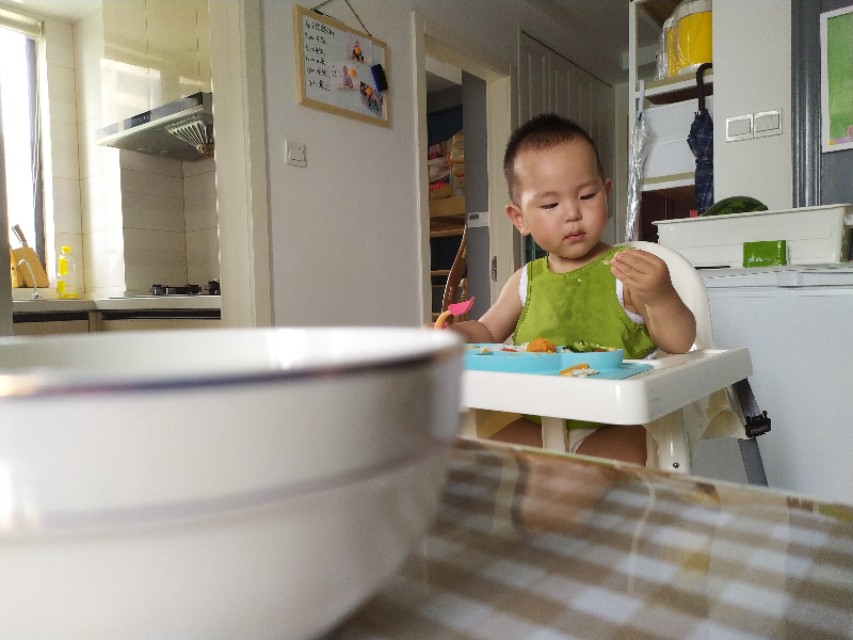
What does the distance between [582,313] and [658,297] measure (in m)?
0.26

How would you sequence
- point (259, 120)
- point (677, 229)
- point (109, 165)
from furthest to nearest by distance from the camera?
point (109, 165), point (259, 120), point (677, 229)

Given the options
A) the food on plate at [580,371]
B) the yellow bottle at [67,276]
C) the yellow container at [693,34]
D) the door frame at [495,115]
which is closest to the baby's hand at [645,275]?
the food on plate at [580,371]

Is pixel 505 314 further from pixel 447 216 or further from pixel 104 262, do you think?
pixel 447 216

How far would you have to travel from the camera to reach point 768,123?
212 centimetres

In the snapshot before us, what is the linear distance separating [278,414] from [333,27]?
2532 millimetres

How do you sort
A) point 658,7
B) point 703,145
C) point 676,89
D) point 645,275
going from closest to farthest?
1. point 645,275
2. point 703,145
3. point 676,89
4. point 658,7

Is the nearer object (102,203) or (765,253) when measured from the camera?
(765,253)

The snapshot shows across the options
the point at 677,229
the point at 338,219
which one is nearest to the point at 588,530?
the point at 677,229

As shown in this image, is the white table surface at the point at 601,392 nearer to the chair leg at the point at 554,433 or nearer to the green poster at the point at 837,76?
the chair leg at the point at 554,433

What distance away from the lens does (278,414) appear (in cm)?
12

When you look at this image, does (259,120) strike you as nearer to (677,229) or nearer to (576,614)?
(677,229)

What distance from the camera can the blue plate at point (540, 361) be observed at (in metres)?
0.65

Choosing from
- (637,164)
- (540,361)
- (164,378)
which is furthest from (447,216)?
(164,378)

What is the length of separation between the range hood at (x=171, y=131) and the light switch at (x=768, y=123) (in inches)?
77.3
